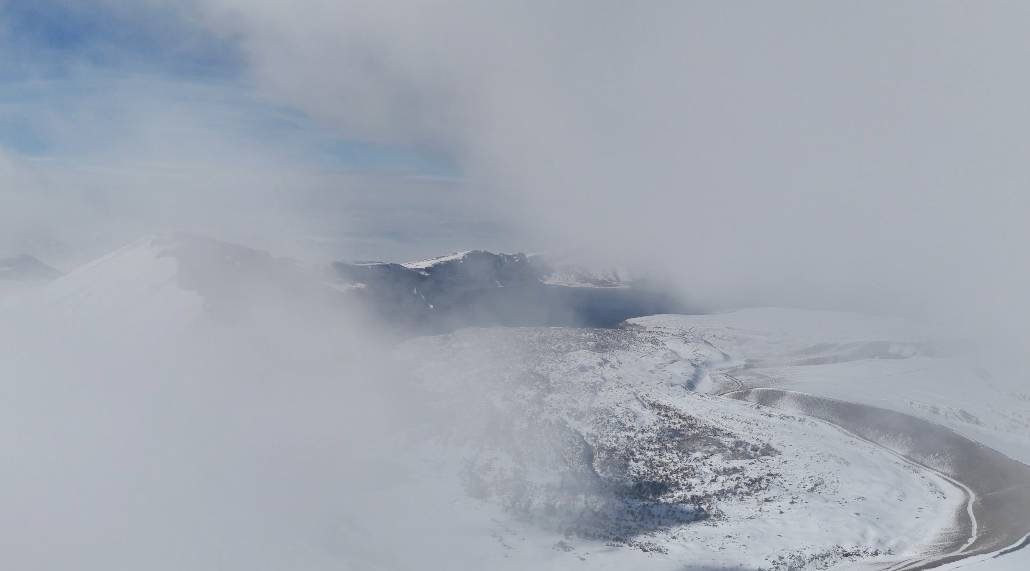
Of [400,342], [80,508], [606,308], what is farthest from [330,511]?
[606,308]

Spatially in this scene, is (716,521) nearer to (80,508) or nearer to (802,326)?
(80,508)

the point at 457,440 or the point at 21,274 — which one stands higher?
the point at 21,274

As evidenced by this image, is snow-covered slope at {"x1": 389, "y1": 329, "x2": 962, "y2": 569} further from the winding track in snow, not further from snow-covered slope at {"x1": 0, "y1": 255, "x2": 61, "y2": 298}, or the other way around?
snow-covered slope at {"x1": 0, "y1": 255, "x2": 61, "y2": 298}

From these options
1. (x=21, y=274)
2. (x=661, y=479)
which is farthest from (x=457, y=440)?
(x=21, y=274)

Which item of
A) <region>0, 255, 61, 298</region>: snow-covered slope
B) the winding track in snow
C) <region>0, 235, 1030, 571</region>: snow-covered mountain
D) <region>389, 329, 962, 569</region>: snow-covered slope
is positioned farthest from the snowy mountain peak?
the winding track in snow

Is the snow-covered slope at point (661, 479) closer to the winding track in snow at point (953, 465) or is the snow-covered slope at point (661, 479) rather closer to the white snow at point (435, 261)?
the winding track in snow at point (953, 465)

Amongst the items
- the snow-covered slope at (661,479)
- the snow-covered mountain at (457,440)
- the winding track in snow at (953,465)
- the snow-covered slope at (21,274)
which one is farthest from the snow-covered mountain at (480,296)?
the winding track in snow at (953,465)

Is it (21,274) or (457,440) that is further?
(21,274)

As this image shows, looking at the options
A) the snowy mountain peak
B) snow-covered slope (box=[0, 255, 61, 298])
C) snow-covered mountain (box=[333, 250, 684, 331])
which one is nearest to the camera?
snow-covered slope (box=[0, 255, 61, 298])

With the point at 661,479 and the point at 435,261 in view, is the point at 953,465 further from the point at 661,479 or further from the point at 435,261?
the point at 435,261

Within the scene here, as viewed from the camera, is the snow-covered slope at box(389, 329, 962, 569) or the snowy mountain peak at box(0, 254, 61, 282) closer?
the snow-covered slope at box(389, 329, 962, 569)
